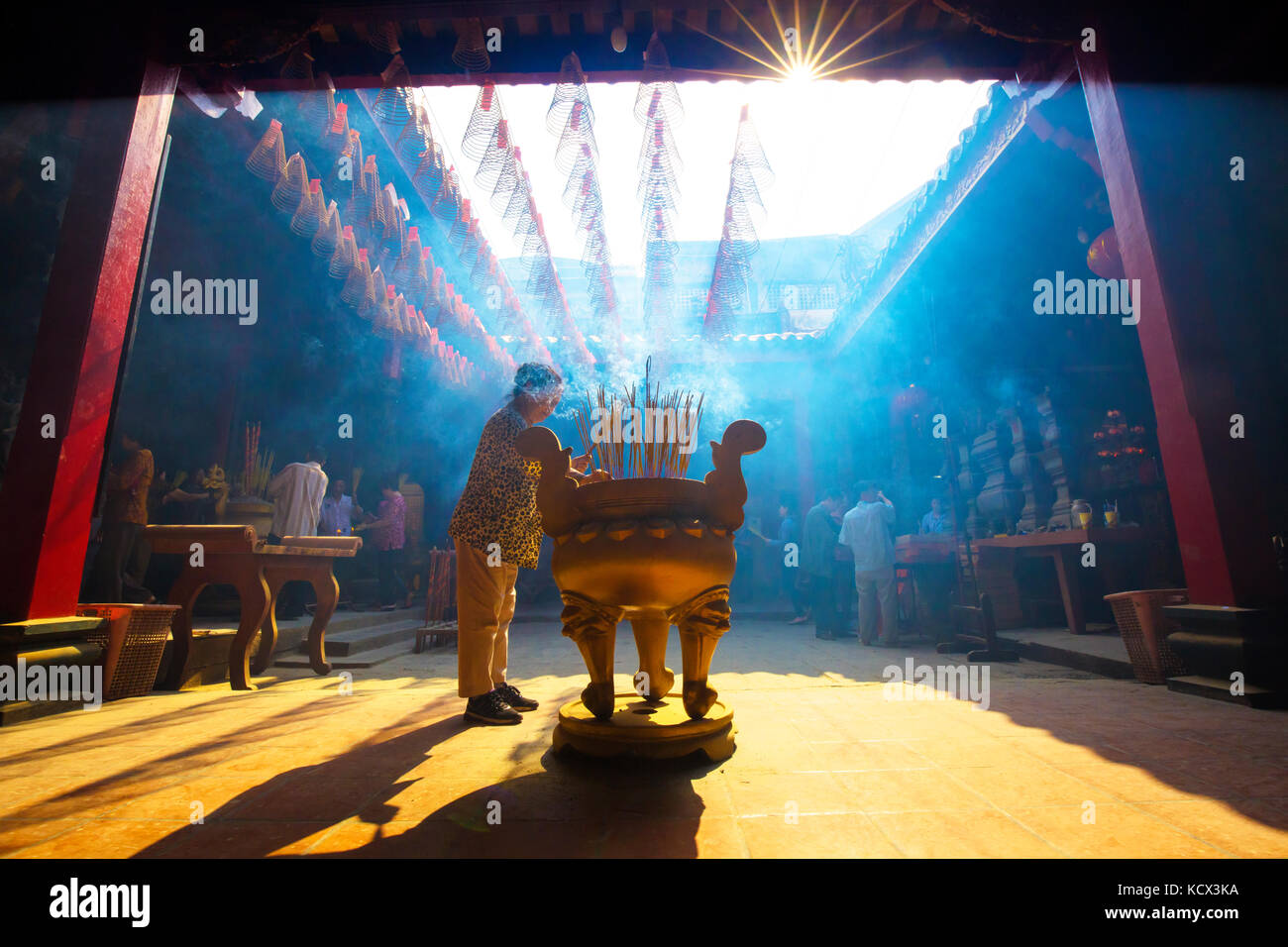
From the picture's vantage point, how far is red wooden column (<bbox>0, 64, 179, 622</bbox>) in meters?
2.90

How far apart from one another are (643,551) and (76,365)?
3.49m

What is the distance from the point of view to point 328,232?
4773 millimetres

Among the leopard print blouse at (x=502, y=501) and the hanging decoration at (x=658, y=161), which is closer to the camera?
the leopard print blouse at (x=502, y=501)

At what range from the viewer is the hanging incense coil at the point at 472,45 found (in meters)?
3.63

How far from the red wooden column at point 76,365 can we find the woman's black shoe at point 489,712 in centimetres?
229

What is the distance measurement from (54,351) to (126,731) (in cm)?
217

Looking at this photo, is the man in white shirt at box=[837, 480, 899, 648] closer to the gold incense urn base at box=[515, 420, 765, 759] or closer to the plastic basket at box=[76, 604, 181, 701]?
the gold incense urn base at box=[515, 420, 765, 759]

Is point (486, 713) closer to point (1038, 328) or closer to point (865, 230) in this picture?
point (1038, 328)

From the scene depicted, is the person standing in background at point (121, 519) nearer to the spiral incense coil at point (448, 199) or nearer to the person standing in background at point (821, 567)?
the spiral incense coil at point (448, 199)

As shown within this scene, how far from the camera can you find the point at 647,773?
1.78 metres

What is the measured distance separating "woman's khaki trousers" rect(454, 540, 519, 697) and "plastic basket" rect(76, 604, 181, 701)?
211cm

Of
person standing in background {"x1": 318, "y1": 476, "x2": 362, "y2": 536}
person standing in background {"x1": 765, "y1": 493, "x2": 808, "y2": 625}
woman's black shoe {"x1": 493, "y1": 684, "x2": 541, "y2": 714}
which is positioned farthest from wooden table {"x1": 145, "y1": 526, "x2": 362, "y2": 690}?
person standing in background {"x1": 765, "y1": 493, "x2": 808, "y2": 625}

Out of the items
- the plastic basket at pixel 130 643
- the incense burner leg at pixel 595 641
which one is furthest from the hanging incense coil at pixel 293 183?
the incense burner leg at pixel 595 641

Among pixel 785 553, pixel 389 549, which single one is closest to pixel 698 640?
pixel 389 549
